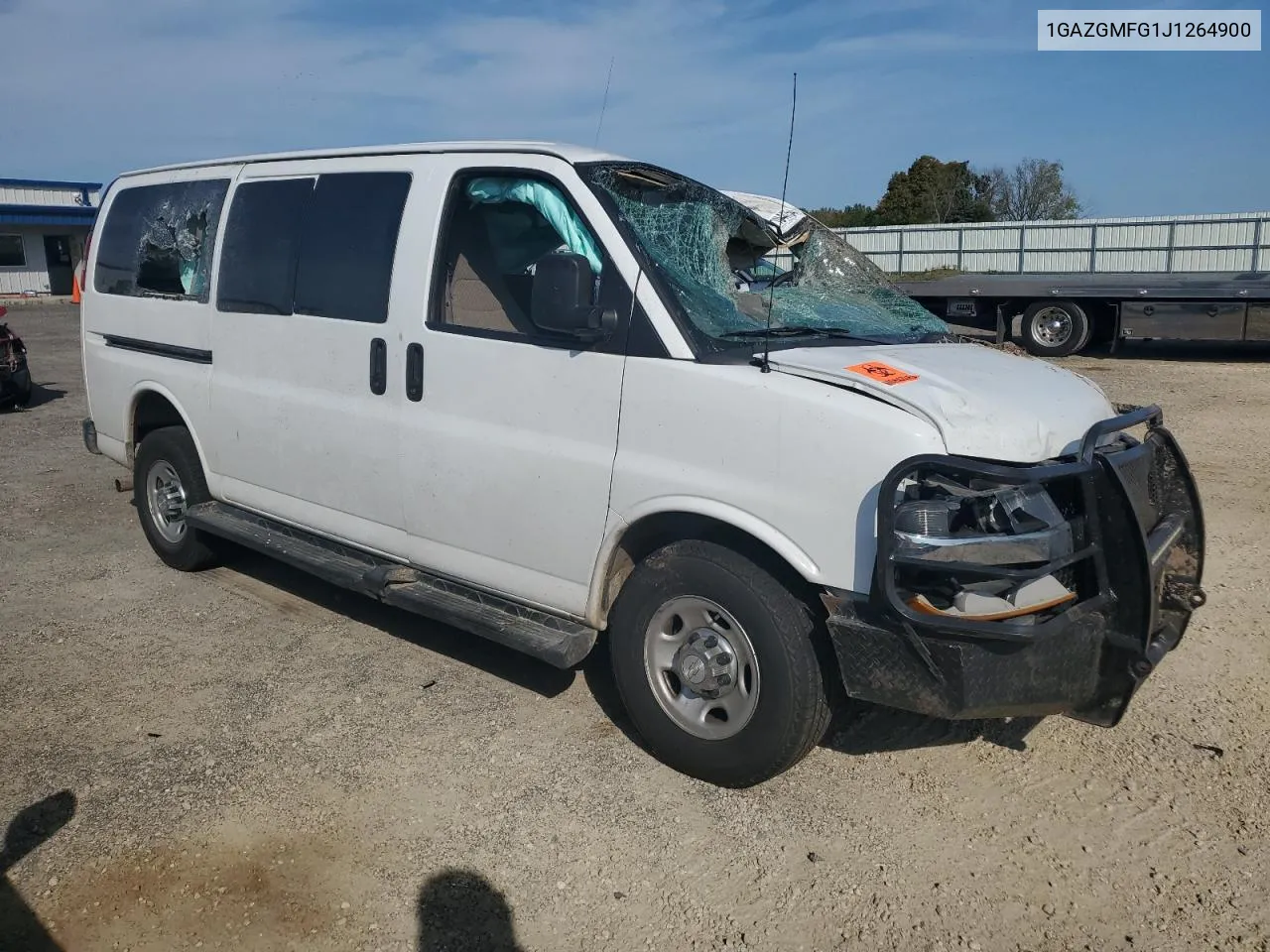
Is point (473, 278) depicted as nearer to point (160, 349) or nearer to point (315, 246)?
point (315, 246)

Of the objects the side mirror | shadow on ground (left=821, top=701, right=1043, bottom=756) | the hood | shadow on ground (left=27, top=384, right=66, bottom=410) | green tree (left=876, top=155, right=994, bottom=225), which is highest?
green tree (left=876, top=155, right=994, bottom=225)

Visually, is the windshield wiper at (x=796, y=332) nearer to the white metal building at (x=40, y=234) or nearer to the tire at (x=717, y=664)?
the tire at (x=717, y=664)

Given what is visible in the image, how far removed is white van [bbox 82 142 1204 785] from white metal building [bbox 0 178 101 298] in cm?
3544

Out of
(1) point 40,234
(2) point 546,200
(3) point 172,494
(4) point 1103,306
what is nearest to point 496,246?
(2) point 546,200

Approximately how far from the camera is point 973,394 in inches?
140

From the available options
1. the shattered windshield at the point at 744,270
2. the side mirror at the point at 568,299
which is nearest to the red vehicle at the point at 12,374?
the shattered windshield at the point at 744,270

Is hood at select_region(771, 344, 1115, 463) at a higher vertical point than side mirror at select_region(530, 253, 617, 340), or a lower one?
lower

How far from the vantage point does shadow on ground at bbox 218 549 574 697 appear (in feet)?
16.3

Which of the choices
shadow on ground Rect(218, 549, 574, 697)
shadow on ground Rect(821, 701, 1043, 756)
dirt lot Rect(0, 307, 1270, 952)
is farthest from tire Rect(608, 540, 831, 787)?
shadow on ground Rect(218, 549, 574, 697)

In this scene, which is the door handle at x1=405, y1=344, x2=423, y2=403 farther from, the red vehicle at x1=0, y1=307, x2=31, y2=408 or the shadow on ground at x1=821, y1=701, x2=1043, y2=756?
the red vehicle at x1=0, y1=307, x2=31, y2=408

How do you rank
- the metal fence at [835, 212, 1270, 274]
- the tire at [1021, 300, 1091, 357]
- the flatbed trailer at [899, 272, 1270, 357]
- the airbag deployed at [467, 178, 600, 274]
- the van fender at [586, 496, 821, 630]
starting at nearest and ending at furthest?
the van fender at [586, 496, 821, 630] < the airbag deployed at [467, 178, 600, 274] < the flatbed trailer at [899, 272, 1270, 357] < the tire at [1021, 300, 1091, 357] < the metal fence at [835, 212, 1270, 274]

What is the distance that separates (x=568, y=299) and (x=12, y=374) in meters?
11.6

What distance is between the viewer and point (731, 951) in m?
3.07

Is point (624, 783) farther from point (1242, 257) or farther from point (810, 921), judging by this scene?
point (1242, 257)
